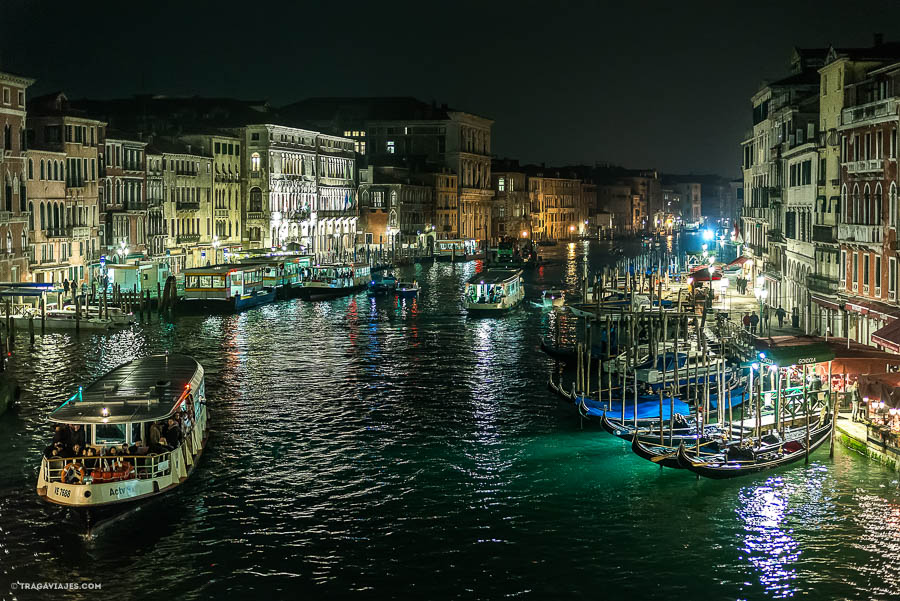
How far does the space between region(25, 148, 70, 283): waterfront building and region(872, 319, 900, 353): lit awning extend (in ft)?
117

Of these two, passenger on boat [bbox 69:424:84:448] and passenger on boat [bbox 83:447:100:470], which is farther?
passenger on boat [bbox 69:424:84:448]

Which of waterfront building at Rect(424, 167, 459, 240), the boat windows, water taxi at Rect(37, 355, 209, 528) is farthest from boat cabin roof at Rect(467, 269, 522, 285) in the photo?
waterfront building at Rect(424, 167, 459, 240)

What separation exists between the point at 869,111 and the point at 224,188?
5097cm

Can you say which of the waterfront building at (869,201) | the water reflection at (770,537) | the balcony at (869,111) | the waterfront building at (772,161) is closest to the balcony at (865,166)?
the waterfront building at (869,201)

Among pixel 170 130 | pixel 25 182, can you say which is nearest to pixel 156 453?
pixel 25 182

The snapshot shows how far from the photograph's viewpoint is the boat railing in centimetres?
2056

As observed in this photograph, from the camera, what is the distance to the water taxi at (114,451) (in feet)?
66.7

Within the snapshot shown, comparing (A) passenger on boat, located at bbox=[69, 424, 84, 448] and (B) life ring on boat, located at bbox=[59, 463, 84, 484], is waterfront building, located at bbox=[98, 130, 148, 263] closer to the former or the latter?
(A) passenger on boat, located at bbox=[69, 424, 84, 448]

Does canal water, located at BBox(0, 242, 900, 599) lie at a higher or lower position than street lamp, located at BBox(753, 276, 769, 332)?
lower

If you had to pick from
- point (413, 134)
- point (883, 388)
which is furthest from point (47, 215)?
point (413, 134)

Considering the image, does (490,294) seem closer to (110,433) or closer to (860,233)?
(860,233)

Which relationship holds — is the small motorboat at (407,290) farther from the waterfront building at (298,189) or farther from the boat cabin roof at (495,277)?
the waterfront building at (298,189)

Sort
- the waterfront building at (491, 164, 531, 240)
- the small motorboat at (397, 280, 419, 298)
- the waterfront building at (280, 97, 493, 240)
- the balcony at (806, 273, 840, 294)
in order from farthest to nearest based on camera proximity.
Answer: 1. the waterfront building at (491, 164, 531, 240)
2. the waterfront building at (280, 97, 493, 240)
3. the small motorboat at (397, 280, 419, 298)
4. the balcony at (806, 273, 840, 294)

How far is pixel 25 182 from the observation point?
1966 inches
